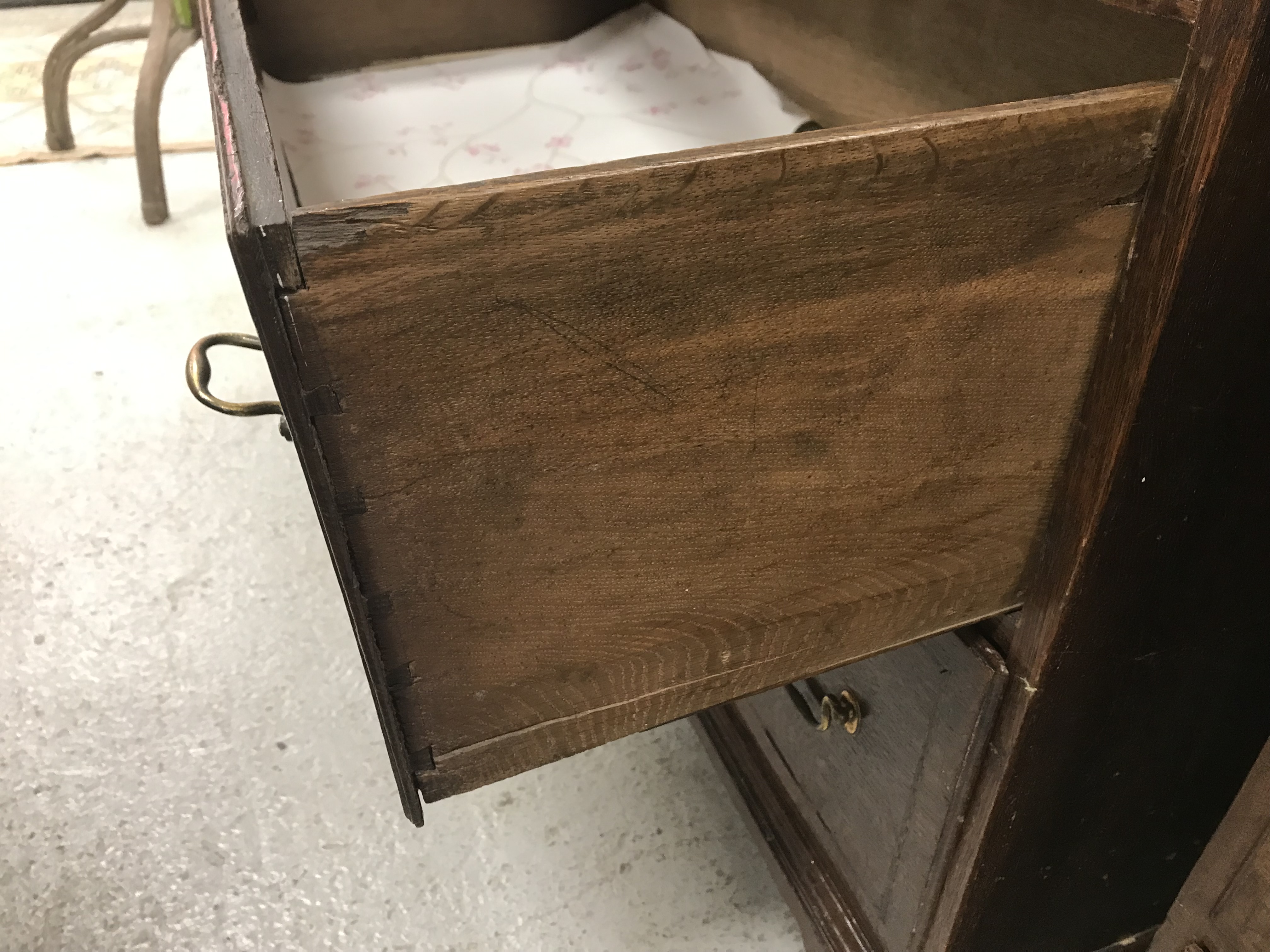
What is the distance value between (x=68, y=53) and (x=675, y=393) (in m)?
2.35

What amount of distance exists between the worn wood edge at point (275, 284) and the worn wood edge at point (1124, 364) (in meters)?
0.33

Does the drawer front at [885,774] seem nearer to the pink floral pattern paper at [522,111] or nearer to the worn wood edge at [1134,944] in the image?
the worn wood edge at [1134,944]

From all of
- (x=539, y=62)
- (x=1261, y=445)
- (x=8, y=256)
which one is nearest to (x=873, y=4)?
(x=539, y=62)

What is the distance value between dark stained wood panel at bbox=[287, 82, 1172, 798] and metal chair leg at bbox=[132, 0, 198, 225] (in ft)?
6.00

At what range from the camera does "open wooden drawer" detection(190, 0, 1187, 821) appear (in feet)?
0.94

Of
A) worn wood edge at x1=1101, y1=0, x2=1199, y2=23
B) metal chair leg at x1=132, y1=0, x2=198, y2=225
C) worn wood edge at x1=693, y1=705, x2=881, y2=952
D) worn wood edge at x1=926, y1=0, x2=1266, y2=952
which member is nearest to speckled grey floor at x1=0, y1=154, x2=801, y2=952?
worn wood edge at x1=693, y1=705, x2=881, y2=952

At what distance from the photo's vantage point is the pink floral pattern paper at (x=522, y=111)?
741mm

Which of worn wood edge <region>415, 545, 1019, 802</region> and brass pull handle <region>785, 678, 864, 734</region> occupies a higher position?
worn wood edge <region>415, 545, 1019, 802</region>

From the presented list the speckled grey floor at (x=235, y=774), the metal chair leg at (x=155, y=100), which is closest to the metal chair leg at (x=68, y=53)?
the metal chair leg at (x=155, y=100)

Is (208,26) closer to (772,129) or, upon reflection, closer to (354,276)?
(354,276)

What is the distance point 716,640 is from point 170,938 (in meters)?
0.73

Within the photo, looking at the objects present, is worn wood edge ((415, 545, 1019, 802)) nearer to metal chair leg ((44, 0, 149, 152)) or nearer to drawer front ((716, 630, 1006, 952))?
drawer front ((716, 630, 1006, 952))

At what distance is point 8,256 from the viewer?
5.88 ft

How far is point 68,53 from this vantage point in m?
2.06
